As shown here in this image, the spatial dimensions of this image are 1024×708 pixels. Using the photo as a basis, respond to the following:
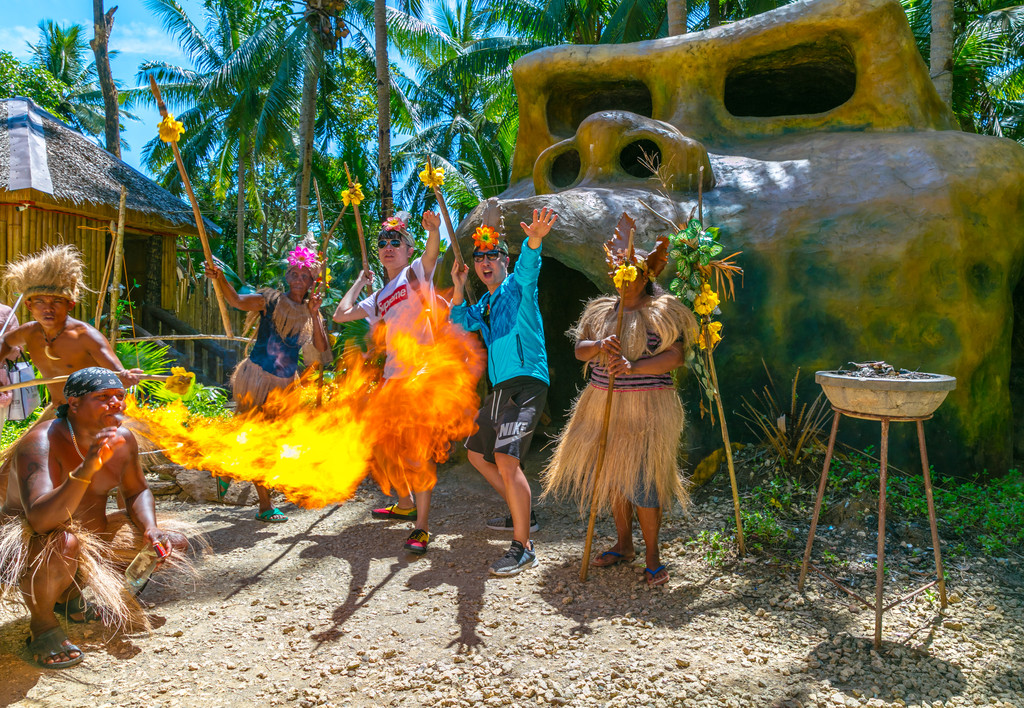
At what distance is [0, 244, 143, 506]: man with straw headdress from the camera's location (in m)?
3.99

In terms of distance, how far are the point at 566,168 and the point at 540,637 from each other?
5.23 m

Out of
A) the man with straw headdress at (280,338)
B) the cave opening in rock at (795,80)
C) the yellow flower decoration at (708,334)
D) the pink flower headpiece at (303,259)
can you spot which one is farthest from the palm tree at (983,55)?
the man with straw headdress at (280,338)

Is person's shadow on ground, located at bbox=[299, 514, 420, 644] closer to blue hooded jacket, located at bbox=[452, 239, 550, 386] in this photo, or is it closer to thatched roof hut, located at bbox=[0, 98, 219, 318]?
blue hooded jacket, located at bbox=[452, 239, 550, 386]

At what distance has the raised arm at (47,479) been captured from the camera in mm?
2926

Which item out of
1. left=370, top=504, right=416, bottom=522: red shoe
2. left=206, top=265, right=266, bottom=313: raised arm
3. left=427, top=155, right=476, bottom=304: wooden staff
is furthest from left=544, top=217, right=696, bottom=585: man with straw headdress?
left=206, top=265, right=266, bottom=313: raised arm

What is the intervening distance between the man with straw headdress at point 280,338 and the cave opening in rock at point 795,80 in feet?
16.0

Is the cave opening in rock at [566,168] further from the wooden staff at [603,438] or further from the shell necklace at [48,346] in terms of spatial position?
the shell necklace at [48,346]

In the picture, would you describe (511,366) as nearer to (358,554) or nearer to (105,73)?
(358,554)

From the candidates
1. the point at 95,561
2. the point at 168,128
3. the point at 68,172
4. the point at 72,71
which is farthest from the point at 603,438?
the point at 72,71

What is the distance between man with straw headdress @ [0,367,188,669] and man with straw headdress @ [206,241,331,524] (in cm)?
177

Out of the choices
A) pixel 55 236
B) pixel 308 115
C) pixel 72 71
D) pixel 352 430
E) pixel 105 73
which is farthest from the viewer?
pixel 72 71

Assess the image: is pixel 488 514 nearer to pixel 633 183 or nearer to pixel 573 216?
pixel 573 216

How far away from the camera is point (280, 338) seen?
514 centimetres

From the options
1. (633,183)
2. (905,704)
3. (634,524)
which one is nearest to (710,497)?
(634,524)
